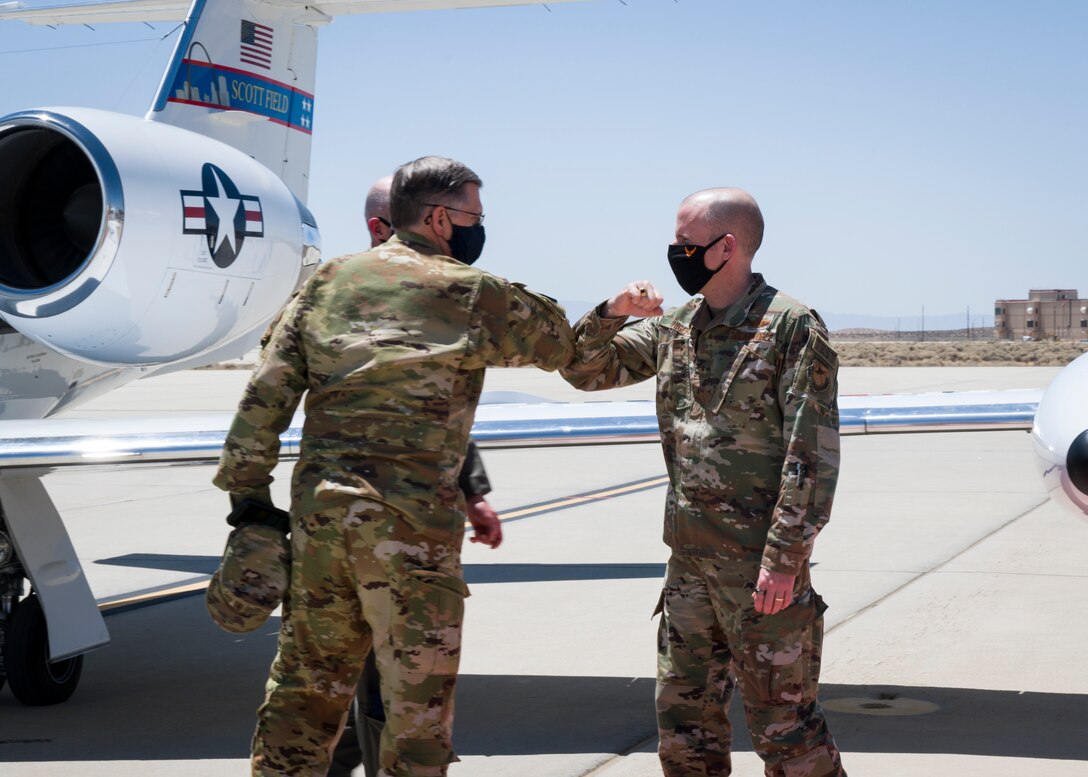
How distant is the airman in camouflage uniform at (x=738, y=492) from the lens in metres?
3.76

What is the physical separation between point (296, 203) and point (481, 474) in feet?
11.2

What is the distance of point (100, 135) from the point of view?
6039 millimetres

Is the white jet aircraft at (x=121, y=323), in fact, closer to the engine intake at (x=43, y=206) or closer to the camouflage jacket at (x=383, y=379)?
the engine intake at (x=43, y=206)

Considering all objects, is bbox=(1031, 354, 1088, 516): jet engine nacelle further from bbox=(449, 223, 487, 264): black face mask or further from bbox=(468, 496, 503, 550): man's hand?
bbox=(449, 223, 487, 264): black face mask

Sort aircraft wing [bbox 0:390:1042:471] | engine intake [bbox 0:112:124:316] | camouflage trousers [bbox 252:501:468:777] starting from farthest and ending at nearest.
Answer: engine intake [bbox 0:112:124:316]
aircraft wing [bbox 0:390:1042:471]
camouflage trousers [bbox 252:501:468:777]

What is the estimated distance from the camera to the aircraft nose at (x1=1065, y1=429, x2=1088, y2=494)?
4.64 meters

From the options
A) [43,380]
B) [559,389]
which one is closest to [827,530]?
[43,380]

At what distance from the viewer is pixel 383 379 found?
3518 mm

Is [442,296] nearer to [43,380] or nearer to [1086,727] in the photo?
[1086,727]

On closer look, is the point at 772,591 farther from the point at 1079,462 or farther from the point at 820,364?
the point at 1079,462

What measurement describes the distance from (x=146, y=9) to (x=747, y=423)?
362 inches

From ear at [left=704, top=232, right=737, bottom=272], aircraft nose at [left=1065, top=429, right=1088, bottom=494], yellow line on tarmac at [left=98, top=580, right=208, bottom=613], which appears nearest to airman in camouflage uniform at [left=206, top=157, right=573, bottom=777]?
ear at [left=704, top=232, right=737, bottom=272]

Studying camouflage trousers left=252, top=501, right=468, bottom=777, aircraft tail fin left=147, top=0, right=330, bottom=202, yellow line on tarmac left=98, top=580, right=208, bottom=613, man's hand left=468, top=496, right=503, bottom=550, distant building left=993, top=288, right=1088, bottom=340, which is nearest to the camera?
camouflage trousers left=252, top=501, right=468, bottom=777

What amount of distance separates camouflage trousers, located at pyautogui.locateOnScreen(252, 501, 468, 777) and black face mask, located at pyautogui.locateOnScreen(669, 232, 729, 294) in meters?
1.11
